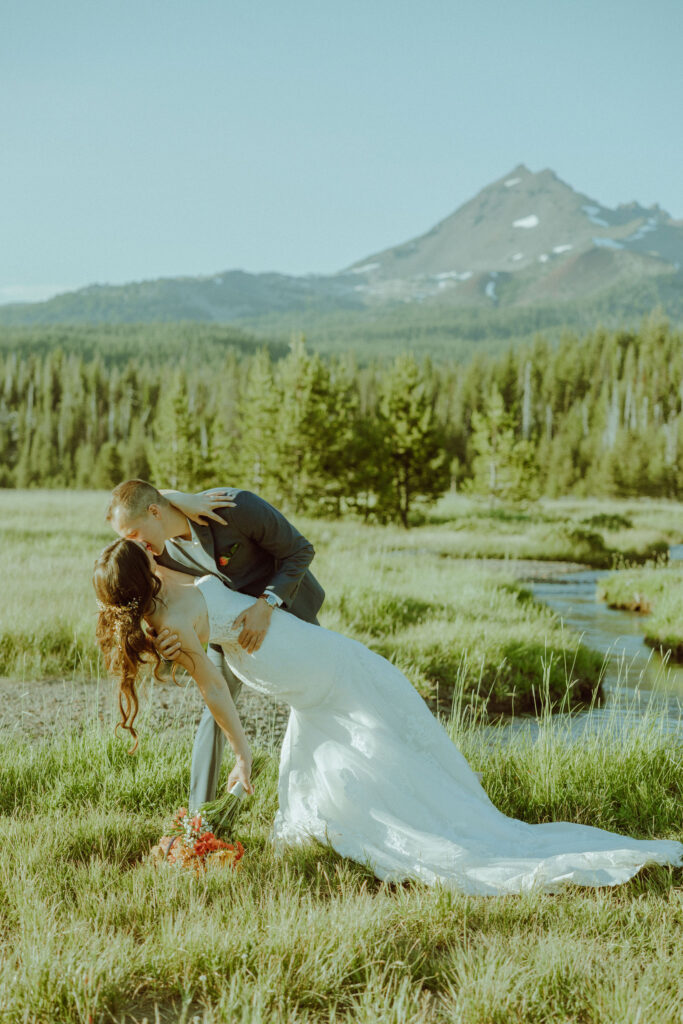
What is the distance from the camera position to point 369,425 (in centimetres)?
3478

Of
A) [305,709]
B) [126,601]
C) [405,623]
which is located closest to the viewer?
[126,601]

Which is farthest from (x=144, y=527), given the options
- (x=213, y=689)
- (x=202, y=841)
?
(x=202, y=841)

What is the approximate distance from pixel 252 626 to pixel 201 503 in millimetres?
643

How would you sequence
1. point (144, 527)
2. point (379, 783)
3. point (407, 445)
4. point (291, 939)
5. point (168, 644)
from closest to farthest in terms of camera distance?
point (291, 939) → point (168, 644) → point (144, 527) → point (379, 783) → point (407, 445)

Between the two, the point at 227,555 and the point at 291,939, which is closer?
the point at 291,939

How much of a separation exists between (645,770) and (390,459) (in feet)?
95.3

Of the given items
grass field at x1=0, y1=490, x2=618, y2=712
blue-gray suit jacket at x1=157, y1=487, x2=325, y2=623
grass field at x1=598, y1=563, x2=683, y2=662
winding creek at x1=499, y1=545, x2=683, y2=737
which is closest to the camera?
blue-gray suit jacket at x1=157, y1=487, x2=325, y2=623

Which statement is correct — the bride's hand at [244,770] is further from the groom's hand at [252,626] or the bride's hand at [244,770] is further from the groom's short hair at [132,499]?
the groom's short hair at [132,499]

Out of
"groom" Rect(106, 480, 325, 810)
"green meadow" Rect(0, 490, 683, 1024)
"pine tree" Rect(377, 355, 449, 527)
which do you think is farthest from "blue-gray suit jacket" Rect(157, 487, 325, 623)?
"pine tree" Rect(377, 355, 449, 527)

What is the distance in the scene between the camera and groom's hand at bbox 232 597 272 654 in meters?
3.94

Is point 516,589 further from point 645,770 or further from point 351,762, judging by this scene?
point 351,762

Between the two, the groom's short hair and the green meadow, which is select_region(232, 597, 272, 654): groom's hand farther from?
the green meadow

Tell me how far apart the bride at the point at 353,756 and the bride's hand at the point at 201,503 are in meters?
0.30

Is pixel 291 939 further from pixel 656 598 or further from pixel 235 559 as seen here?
pixel 656 598
